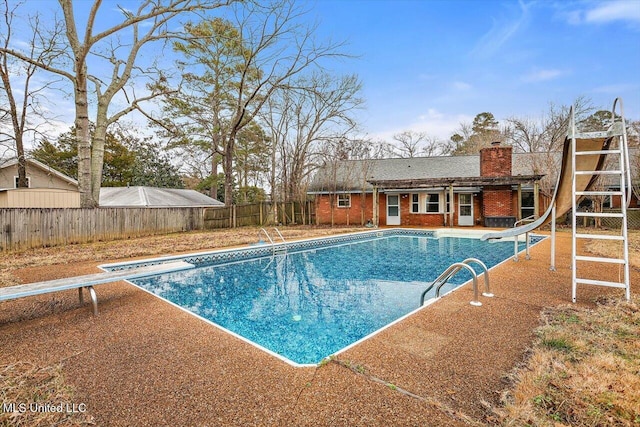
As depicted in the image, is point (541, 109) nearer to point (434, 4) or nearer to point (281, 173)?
point (434, 4)

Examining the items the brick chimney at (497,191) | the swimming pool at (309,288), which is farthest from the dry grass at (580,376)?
the brick chimney at (497,191)

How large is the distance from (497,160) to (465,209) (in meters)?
3.09

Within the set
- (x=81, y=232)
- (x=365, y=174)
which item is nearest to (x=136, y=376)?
(x=81, y=232)

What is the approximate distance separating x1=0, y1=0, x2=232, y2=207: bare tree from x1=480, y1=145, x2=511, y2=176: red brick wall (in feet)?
48.3

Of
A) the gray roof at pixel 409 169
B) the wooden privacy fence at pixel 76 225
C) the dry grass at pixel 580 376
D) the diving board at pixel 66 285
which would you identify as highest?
the gray roof at pixel 409 169

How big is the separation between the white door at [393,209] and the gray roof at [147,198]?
49.4 ft

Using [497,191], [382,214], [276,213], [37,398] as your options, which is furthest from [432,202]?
[37,398]

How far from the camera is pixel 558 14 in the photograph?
10.3 m

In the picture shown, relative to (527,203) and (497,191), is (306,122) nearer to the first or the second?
(497,191)

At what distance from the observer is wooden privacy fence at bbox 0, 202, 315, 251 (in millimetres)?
10836

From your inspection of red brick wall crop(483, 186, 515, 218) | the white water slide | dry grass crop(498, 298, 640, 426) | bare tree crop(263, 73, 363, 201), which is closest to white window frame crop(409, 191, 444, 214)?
red brick wall crop(483, 186, 515, 218)

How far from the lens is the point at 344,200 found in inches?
783

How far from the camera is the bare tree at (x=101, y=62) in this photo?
12969mm

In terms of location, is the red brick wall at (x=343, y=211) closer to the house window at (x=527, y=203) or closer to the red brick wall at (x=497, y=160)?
the red brick wall at (x=497, y=160)
